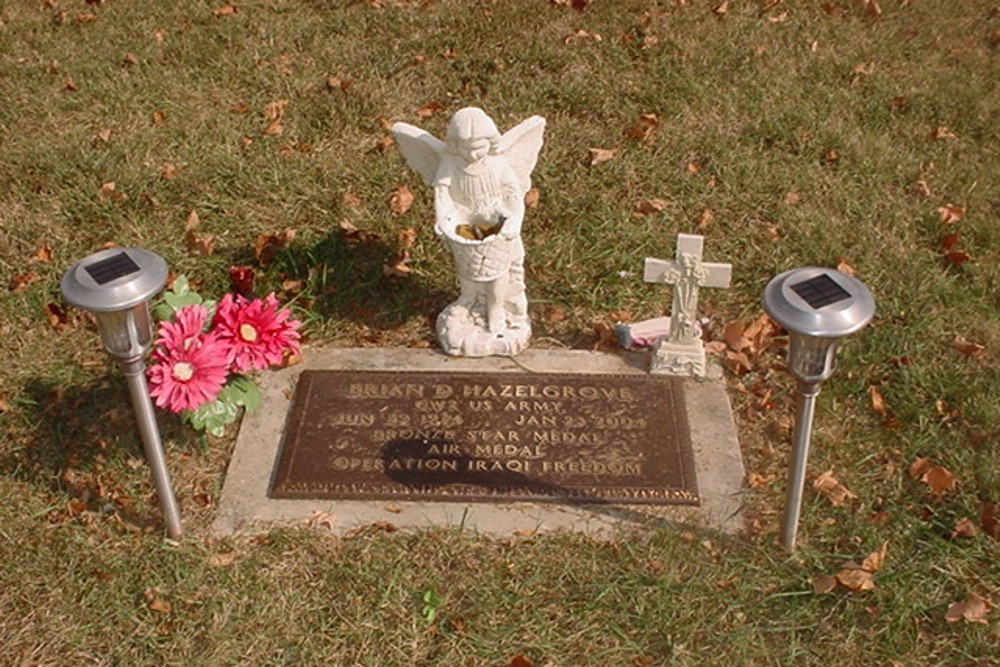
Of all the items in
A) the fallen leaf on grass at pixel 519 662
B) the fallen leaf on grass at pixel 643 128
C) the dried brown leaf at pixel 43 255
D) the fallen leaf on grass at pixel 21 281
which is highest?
the fallen leaf on grass at pixel 643 128

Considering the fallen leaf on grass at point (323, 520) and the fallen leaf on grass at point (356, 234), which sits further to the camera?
the fallen leaf on grass at point (356, 234)

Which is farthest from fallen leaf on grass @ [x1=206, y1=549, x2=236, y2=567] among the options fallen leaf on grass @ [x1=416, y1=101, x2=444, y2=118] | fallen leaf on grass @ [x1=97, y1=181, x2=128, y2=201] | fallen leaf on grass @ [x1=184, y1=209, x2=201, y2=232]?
fallen leaf on grass @ [x1=416, y1=101, x2=444, y2=118]

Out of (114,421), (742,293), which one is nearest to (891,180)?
(742,293)

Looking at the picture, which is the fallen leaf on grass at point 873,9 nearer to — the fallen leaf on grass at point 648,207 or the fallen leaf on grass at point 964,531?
the fallen leaf on grass at point 648,207

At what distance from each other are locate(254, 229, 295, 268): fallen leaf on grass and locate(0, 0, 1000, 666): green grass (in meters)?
Answer: 0.10

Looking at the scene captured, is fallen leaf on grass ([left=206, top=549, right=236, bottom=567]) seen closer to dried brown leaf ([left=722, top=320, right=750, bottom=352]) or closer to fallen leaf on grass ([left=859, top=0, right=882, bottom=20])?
dried brown leaf ([left=722, top=320, right=750, bottom=352])

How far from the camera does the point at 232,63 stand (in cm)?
736

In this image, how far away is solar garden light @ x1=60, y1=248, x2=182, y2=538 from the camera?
3.56 m

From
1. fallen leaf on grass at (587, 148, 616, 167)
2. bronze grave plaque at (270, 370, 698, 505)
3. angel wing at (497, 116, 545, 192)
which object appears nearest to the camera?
bronze grave plaque at (270, 370, 698, 505)

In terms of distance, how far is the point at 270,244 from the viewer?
230 inches

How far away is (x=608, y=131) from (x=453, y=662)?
3.82 metres

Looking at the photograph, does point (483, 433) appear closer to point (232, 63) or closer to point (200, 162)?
point (200, 162)

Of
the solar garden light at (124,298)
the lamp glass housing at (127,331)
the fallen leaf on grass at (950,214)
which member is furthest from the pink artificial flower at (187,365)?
the fallen leaf on grass at (950,214)

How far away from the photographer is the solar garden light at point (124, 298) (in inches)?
140
